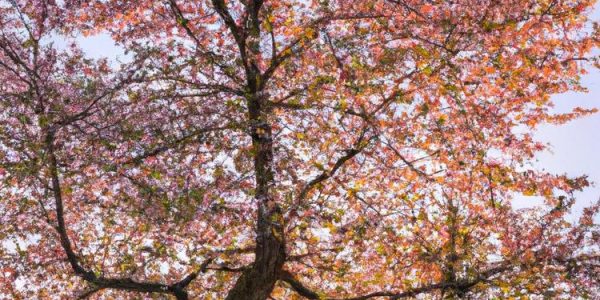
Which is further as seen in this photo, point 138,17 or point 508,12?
point 138,17

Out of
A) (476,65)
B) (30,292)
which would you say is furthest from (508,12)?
(30,292)

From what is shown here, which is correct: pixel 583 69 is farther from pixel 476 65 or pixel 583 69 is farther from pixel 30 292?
pixel 30 292

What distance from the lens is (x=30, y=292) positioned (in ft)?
54.3

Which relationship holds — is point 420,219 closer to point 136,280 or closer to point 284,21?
point 284,21

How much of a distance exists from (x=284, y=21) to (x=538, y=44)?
18.5 feet

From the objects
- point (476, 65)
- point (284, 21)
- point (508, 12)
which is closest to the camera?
point (508, 12)

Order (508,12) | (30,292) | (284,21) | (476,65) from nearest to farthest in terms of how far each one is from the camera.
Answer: (508,12) → (476,65) → (284,21) → (30,292)

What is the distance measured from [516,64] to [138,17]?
8.88m

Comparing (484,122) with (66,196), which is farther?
(66,196)

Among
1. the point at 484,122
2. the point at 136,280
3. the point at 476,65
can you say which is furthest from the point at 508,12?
the point at 136,280

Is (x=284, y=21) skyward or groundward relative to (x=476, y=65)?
skyward

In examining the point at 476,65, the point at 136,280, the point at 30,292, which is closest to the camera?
the point at 476,65

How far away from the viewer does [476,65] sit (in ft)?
41.7

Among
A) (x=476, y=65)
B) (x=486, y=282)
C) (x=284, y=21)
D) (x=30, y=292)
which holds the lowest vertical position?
(x=486, y=282)
